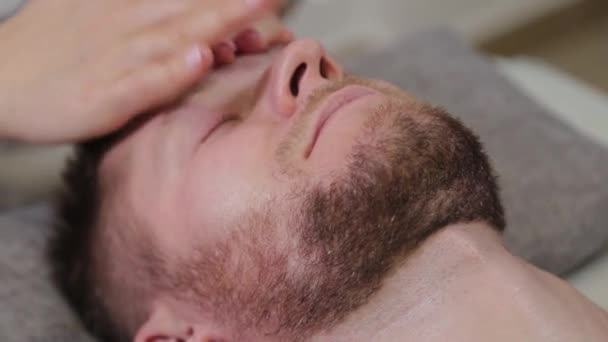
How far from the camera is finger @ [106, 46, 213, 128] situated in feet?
2.85

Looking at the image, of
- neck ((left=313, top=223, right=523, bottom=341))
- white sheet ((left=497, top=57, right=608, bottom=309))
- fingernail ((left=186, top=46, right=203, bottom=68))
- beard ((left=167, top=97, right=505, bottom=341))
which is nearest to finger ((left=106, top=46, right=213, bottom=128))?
fingernail ((left=186, top=46, right=203, bottom=68))

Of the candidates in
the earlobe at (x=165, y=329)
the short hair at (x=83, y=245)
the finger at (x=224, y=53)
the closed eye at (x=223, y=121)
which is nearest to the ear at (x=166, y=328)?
the earlobe at (x=165, y=329)

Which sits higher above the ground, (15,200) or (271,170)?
(271,170)

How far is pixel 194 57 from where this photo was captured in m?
0.86

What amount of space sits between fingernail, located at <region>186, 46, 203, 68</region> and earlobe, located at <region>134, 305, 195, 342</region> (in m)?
0.31

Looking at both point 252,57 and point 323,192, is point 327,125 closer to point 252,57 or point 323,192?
point 323,192

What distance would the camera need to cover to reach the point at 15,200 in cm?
126

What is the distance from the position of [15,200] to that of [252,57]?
0.60 metres

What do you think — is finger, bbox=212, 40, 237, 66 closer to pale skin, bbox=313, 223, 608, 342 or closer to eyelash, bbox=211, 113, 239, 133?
eyelash, bbox=211, 113, 239, 133

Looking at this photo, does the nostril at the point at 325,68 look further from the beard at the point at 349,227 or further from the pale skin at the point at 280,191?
the beard at the point at 349,227

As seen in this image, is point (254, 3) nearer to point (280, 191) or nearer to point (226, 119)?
point (226, 119)

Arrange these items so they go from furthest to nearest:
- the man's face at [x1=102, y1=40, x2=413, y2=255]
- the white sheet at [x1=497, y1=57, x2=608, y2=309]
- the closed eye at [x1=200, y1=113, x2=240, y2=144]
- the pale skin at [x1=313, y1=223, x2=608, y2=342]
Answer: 1. the white sheet at [x1=497, y1=57, x2=608, y2=309]
2. the closed eye at [x1=200, y1=113, x2=240, y2=144]
3. the man's face at [x1=102, y1=40, x2=413, y2=255]
4. the pale skin at [x1=313, y1=223, x2=608, y2=342]

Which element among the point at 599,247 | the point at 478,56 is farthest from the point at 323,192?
the point at 478,56

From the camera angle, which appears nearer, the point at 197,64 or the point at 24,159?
the point at 197,64
